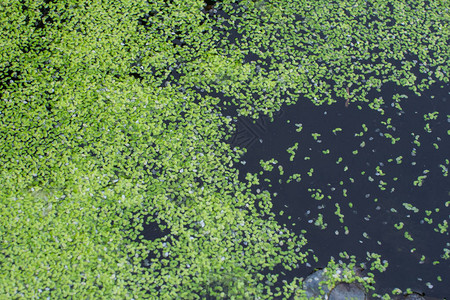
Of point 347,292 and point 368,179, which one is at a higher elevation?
point 368,179

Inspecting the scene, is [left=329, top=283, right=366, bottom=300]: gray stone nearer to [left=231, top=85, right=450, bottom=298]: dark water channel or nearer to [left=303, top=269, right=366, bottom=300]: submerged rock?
[left=303, top=269, right=366, bottom=300]: submerged rock

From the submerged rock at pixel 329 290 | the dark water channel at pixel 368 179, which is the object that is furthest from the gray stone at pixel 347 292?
the dark water channel at pixel 368 179

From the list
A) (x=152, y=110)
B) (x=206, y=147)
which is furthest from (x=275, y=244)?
(x=152, y=110)

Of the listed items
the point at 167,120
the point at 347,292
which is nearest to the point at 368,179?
the point at 347,292

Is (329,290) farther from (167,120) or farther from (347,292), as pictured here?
(167,120)

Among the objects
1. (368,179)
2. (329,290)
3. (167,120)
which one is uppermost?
(368,179)

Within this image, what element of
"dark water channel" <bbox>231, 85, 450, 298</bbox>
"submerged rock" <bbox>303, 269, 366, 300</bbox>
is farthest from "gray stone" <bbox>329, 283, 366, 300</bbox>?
"dark water channel" <bbox>231, 85, 450, 298</bbox>

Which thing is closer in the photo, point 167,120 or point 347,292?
point 347,292
